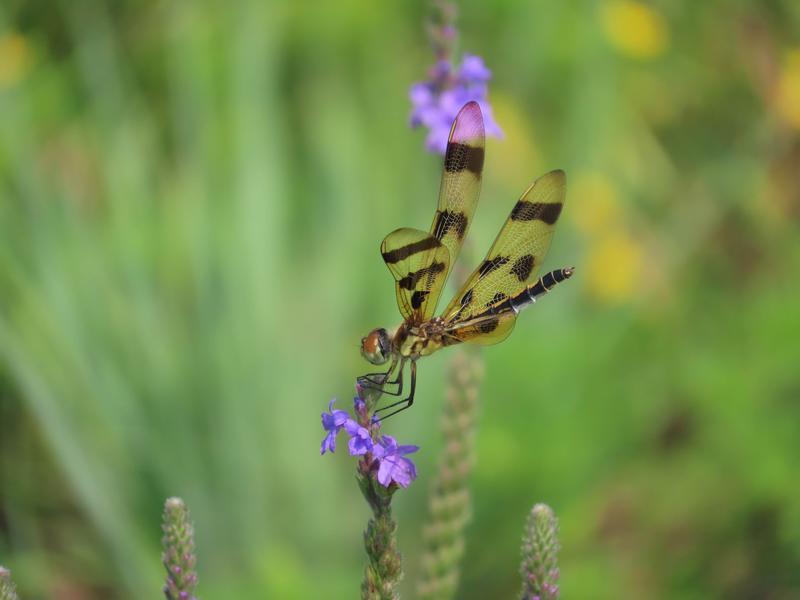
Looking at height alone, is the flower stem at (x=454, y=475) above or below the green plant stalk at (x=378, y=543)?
above

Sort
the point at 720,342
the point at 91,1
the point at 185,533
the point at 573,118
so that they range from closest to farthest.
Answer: the point at 185,533 < the point at 720,342 < the point at 573,118 < the point at 91,1

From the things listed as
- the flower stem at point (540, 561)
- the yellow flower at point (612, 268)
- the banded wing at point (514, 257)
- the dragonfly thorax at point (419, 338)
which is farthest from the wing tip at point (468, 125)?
the yellow flower at point (612, 268)

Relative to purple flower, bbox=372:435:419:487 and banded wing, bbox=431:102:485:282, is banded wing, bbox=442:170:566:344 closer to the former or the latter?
banded wing, bbox=431:102:485:282

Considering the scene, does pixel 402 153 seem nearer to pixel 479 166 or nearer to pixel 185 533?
pixel 479 166

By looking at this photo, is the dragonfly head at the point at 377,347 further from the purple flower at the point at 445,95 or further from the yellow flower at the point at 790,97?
the yellow flower at the point at 790,97

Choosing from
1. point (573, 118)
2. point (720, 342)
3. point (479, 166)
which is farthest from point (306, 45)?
point (479, 166)

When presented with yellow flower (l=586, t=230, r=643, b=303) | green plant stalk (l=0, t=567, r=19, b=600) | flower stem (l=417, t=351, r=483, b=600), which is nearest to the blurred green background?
yellow flower (l=586, t=230, r=643, b=303)
